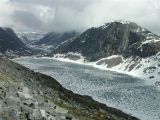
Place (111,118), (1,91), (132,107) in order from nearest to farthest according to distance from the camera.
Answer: (1,91) < (111,118) < (132,107)

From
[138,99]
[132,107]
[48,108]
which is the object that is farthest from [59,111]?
[138,99]

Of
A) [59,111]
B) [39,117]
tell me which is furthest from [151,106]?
[39,117]

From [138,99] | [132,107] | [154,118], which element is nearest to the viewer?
Answer: [154,118]

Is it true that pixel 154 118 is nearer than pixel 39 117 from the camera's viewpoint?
No

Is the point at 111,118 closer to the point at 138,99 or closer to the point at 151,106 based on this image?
the point at 151,106

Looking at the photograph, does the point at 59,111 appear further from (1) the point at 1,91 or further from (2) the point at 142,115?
(2) the point at 142,115

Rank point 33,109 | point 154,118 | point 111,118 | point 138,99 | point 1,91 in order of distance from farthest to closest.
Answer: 1. point 138,99
2. point 154,118
3. point 111,118
4. point 1,91
5. point 33,109

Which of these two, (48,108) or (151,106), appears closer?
(48,108)

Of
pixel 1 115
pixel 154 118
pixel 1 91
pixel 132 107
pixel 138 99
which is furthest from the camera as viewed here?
pixel 138 99

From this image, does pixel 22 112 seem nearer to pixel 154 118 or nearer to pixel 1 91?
pixel 1 91
